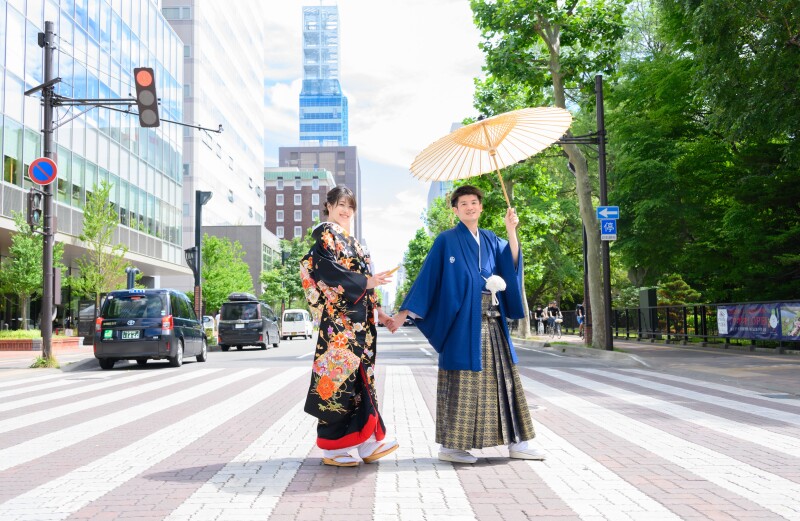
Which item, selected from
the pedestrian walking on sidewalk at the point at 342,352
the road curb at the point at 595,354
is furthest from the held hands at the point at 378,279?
the road curb at the point at 595,354

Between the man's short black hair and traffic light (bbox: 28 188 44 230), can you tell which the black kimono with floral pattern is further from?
traffic light (bbox: 28 188 44 230)

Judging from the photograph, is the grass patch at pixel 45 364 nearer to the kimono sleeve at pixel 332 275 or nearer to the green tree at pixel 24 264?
the green tree at pixel 24 264

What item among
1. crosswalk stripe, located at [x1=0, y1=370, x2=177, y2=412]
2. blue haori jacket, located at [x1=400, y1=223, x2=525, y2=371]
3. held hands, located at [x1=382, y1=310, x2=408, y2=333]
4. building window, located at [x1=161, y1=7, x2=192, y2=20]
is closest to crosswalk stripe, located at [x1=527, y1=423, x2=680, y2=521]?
blue haori jacket, located at [x1=400, y1=223, x2=525, y2=371]

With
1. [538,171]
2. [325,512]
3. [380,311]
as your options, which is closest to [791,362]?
[380,311]

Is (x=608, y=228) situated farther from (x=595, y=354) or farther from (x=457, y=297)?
(x=457, y=297)

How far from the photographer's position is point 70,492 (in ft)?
14.2

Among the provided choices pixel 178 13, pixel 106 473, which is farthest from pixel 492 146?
pixel 178 13

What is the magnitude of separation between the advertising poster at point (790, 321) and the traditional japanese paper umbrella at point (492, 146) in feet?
42.4

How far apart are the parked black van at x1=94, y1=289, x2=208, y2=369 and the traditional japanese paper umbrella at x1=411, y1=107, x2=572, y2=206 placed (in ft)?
35.3

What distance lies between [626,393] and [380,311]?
5702 millimetres

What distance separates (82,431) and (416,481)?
12.4ft

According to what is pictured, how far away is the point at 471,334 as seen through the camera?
4969mm

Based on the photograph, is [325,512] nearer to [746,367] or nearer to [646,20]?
[746,367]

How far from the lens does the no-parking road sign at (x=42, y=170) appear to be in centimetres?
1489
